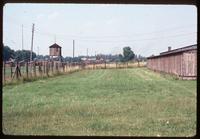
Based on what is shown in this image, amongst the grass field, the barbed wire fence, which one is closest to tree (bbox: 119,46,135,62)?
the barbed wire fence

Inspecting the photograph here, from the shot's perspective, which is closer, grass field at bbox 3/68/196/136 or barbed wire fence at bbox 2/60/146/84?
grass field at bbox 3/68/196/136

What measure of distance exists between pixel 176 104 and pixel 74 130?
4.80 m

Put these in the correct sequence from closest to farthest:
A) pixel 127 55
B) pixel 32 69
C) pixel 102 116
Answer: pixel 102 116 < pixel 32 69 < pixel 127 55

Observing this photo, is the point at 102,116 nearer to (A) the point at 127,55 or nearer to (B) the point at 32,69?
(B) the point at 32,69

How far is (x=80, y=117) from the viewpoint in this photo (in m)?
8.91

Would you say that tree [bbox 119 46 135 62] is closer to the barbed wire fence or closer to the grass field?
the barbed wire fence

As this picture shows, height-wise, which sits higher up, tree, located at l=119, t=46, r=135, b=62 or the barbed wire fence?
tree, located at l=119, t=46, r=135, b=62

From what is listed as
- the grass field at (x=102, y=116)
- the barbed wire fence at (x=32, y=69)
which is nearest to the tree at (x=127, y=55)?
the barbed wire fence at (x=32, y=69)

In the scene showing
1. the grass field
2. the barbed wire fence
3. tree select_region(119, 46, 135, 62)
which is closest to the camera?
the grass field

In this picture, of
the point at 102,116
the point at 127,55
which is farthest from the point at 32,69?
the point at 127,55

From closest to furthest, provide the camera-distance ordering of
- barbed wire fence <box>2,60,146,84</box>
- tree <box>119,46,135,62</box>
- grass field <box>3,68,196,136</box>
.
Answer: grass field <box>3,68,196,136</box> → barbed wire fence <box>2,60,146,84</box> → tree <box>119,46,135,62</box>

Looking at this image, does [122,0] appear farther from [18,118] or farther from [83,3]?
[18,118]

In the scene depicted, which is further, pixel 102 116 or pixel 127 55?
pixel 127 55

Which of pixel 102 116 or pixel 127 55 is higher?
pixel 127 55
